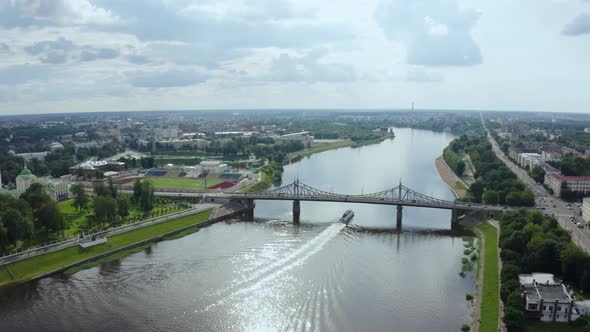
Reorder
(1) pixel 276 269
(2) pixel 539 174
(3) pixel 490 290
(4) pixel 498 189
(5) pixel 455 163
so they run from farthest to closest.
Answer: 1. (5) pixel 455 163
2. (2) pixel 539 174
3. (4) pixel 498 189
4. (1) pixel 276 269
5. (3) pixel 490 290

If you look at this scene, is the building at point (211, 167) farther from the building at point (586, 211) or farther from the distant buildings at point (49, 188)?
the building at point (586, 211)

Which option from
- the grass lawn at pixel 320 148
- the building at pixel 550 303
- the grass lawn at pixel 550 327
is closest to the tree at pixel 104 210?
the building at pixel 550 303

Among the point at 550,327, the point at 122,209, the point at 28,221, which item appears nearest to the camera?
the point at 550,327

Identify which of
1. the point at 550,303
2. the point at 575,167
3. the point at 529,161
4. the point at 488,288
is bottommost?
the point at 488,288

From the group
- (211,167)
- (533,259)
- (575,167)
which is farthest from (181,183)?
(575,167)

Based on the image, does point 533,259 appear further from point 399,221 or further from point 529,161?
point 529,161

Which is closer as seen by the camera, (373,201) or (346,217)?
Result: (346,217)

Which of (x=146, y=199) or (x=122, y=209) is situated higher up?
(x=146, y=199)

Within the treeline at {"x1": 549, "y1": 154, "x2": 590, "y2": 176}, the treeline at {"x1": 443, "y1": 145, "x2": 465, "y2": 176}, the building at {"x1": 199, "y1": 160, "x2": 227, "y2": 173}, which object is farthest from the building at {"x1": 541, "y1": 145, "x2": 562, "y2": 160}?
the building at {"x1": 199, "y1": 160, "x2": 227, "y2": 173}
